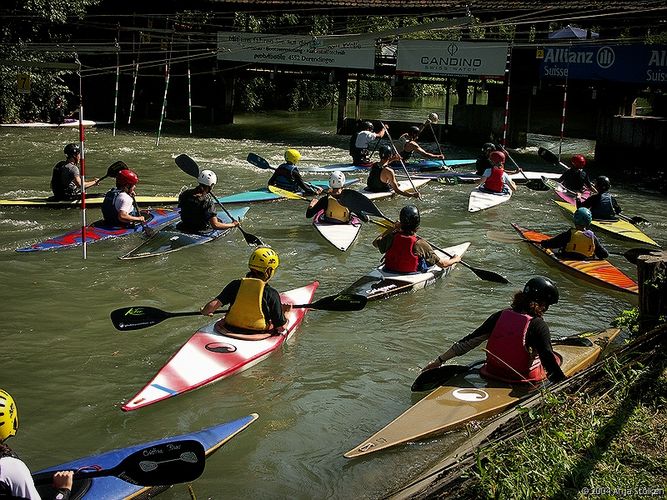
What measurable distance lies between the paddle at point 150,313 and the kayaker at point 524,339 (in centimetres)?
150

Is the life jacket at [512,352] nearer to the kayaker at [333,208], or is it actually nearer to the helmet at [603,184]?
the kayaker at [333,208]

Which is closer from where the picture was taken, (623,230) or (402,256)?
(402,256)

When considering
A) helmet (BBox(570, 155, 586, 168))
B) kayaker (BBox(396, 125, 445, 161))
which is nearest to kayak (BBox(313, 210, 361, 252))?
helmet (BBox(570, 155, 586, 168))

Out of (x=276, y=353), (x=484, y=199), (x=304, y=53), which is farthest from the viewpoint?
(x=304, y=53)

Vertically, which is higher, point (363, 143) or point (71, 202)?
point (363, 143)

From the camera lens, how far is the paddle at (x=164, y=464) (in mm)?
4012

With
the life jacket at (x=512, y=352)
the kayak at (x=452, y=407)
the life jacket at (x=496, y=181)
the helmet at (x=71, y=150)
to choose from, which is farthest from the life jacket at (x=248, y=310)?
the life jacket at (x=496, y=181)

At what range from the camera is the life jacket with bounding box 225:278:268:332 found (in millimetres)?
6668

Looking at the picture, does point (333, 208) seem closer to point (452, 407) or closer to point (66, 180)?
point (66, 180)

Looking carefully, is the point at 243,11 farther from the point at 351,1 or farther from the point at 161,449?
the point at 161,449

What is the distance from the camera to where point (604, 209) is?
11883mm

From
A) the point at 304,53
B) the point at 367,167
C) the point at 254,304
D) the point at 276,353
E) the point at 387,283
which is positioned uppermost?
the point at 304,53

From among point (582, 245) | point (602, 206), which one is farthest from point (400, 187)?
point (582, 245)

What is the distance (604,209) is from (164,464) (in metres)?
9.47
